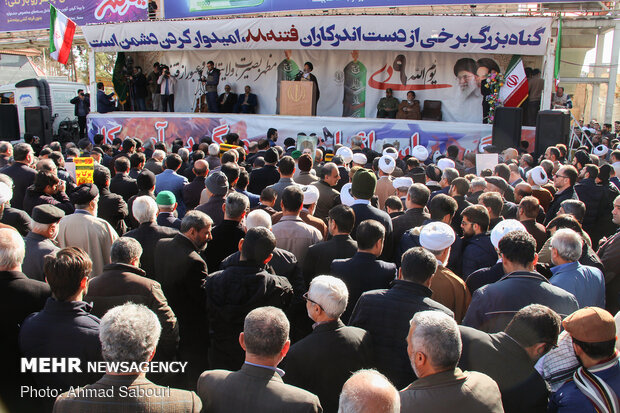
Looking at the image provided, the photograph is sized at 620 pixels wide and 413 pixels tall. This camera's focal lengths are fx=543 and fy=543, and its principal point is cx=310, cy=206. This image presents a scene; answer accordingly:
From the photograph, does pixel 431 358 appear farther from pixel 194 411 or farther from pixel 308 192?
pixel 308 192

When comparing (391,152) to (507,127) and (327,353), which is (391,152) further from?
(327,353)

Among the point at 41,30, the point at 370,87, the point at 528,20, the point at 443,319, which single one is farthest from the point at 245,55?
the point at 443,319

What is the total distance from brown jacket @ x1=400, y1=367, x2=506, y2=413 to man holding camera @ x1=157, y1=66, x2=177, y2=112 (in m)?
16.0

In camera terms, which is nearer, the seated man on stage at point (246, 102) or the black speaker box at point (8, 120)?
the black speaker box at point (8, 120)

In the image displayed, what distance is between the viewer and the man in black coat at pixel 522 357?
2621 mm

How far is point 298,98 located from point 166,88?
16.5 feet

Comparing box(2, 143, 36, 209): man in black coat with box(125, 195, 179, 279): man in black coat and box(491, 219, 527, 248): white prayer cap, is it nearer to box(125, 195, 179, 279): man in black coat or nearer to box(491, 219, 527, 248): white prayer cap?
box(125, 195, 179, 279): man in black coat

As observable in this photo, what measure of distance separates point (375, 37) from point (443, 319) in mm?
12066

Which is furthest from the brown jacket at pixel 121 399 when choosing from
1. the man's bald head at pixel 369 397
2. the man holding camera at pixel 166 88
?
the man holding camera at pixel 166 88

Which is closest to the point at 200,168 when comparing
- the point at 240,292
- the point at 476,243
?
the point at 240,292

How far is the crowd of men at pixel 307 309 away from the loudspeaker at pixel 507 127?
641 centimetres

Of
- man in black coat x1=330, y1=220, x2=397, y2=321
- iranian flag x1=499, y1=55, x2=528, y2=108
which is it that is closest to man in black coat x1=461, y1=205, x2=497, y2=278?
man in black coat x1=330, y1=220, x2=397, y2=321

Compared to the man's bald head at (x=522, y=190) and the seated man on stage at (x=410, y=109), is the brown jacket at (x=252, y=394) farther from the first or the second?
the seated man on stage at (x=410, y=109)

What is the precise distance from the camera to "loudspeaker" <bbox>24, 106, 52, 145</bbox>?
12.9m
